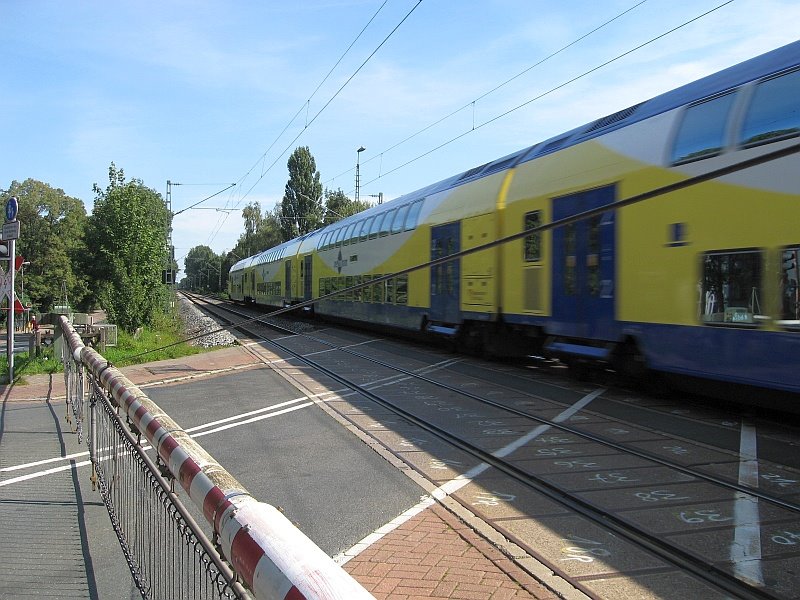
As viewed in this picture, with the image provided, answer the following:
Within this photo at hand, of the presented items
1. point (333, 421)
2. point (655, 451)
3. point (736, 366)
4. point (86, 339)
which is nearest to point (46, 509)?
point (333, 421)

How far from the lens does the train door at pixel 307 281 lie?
29.1 meters

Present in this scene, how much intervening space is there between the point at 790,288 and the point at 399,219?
41.2 feet

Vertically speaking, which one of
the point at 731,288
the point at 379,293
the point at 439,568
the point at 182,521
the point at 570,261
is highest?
the point at 570,261

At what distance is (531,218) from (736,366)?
493cm

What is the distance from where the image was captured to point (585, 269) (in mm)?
9812

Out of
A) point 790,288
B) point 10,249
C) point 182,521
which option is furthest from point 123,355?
point 182,521

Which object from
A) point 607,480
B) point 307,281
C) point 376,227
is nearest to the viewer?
point 607,480

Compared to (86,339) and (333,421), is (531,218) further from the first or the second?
(86,339)

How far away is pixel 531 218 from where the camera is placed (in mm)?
11250

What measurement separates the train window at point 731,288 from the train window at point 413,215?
1004 centimetres

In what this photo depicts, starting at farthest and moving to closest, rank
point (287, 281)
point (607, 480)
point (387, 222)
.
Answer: point (287, 281), point (387, 222), point (607, 480)

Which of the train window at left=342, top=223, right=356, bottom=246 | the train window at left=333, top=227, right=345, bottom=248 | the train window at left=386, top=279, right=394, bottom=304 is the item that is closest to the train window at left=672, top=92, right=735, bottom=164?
the train window at left=386, top=279, right=394, bottom=304

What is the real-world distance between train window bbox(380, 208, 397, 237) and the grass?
5.92 meters

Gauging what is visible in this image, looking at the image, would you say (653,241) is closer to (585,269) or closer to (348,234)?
(585,269)
